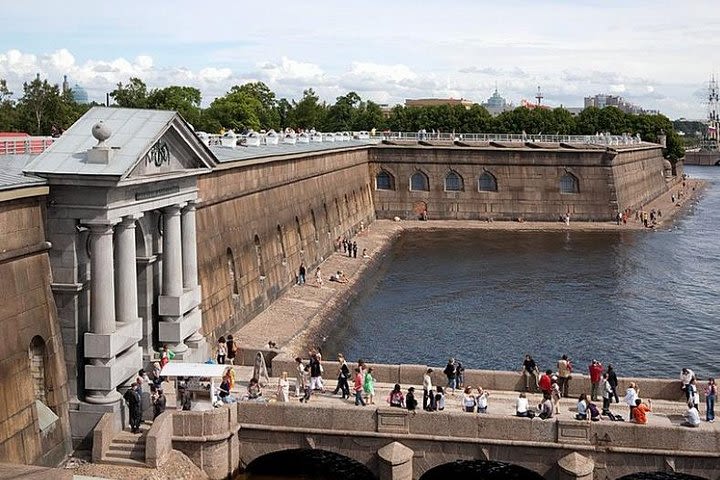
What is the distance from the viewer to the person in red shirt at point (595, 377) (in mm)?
26656

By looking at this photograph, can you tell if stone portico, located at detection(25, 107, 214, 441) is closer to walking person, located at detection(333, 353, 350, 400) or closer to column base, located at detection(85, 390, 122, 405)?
column base, located at detection(85, 390, 122, 405)

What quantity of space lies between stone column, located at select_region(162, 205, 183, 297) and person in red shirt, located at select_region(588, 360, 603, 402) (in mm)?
12565

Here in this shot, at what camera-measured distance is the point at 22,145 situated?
29.6m

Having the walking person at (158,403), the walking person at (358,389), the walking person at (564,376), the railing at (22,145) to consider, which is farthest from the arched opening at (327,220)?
the walking person at (158,403)

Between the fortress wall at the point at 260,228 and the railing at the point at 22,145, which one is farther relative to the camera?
the fortress wall at the point at 260,228

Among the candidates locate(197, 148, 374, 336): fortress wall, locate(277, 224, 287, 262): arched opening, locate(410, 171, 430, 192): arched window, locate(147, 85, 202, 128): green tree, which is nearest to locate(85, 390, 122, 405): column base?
locate(197, 148, 374, 336): fortress wall

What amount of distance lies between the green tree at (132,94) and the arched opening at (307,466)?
76.1 metres

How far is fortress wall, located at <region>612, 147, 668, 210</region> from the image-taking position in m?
88.1

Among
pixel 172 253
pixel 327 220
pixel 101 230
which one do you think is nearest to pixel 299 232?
pixel 327 220

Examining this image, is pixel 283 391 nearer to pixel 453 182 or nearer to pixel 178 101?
pixel 453 182

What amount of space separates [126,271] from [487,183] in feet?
208

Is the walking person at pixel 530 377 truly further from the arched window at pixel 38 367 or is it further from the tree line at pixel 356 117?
the tree line at pixel 356 117

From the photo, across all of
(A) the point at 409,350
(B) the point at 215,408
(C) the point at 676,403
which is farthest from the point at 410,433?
(A) the point at 409,350

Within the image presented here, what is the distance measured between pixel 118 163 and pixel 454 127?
109340 millimetres
